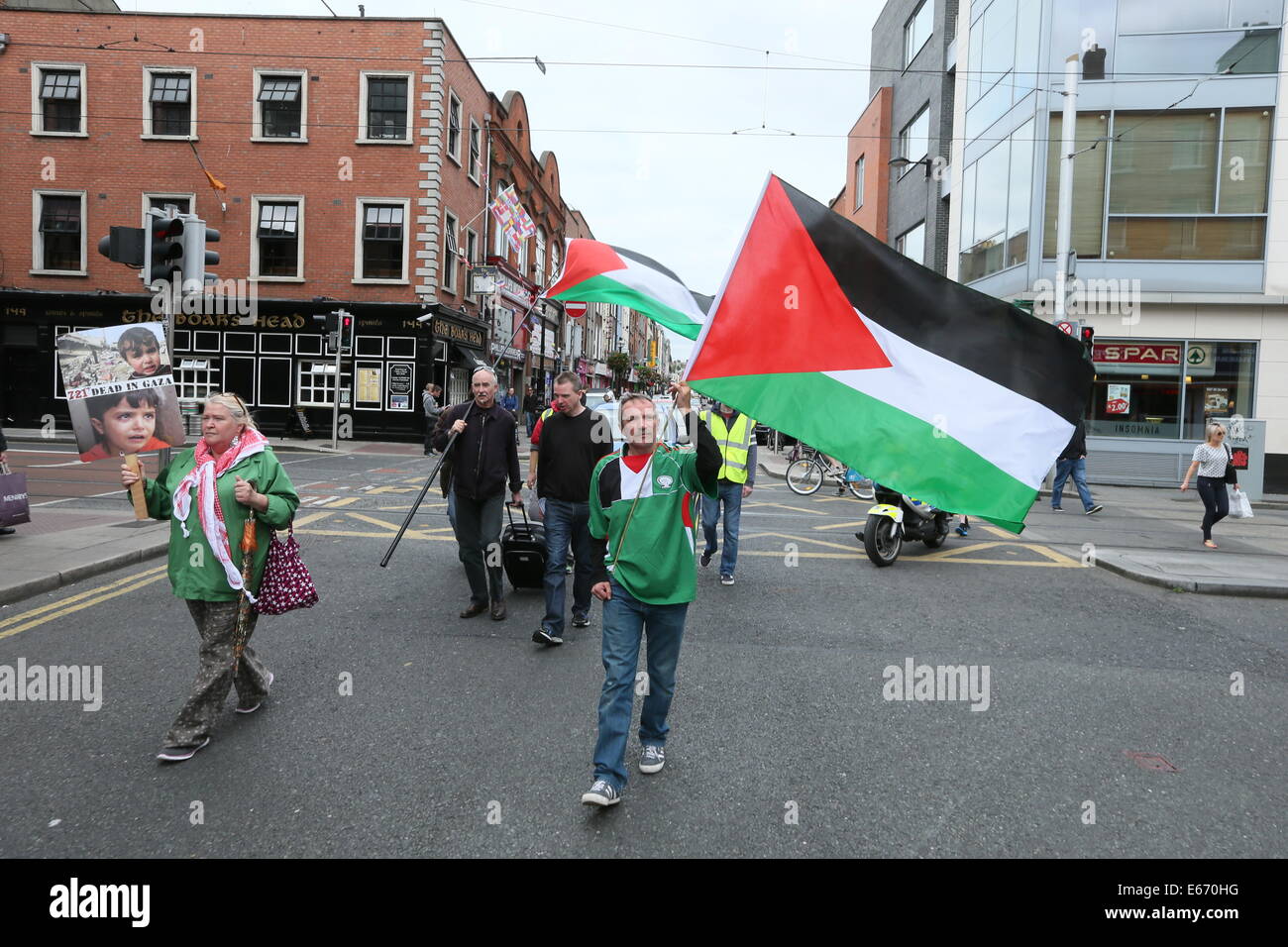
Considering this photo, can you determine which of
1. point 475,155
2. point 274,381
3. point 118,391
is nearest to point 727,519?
point 118,391

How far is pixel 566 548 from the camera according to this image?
637 centimetres

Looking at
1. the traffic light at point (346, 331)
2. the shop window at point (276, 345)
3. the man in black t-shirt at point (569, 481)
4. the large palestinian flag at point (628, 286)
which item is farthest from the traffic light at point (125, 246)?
the shop window at point (276, 345)

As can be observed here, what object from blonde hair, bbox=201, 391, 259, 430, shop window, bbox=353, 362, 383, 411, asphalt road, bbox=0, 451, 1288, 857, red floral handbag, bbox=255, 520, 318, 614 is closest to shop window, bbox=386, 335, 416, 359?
shop window, bbox=353, 362, 383, 411

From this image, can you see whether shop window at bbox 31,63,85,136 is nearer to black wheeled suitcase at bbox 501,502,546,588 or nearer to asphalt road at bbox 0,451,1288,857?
asphalt road at bbox 0,451,1288,857

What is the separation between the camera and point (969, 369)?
3426 millimetres

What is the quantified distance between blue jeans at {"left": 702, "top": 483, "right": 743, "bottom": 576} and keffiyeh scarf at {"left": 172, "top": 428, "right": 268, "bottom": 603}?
4.72m

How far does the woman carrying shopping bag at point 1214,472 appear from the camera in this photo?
1047 cm

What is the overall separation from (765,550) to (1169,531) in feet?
22.3

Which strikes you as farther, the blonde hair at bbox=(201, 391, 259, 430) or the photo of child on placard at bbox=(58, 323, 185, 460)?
the photo of child on placard at bbox=(58, 323, 185, 460)

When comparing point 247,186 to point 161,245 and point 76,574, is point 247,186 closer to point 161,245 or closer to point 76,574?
point 161,245

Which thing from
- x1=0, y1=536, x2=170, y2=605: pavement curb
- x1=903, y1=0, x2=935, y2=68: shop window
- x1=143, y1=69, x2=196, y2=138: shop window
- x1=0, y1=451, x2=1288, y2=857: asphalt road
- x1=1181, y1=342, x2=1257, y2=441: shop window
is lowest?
x1=0, y1=451, x2=1288, y2=857: asphalt road

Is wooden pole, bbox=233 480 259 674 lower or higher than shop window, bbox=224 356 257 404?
lower

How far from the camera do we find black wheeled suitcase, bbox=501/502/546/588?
7074 millimetres

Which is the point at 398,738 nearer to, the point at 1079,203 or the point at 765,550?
the point at 765,550
